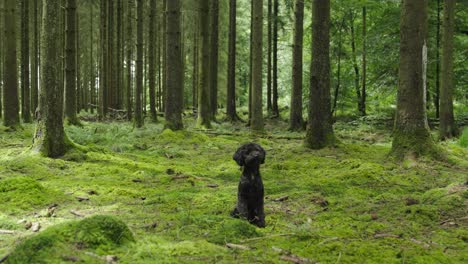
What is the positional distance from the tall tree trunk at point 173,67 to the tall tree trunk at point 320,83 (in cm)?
536

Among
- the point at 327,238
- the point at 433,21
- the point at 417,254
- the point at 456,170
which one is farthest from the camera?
the point at 433,21

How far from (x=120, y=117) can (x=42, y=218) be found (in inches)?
829

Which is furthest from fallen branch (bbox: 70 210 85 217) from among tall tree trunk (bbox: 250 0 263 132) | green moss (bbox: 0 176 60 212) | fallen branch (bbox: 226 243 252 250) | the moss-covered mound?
tall tree trunk (bbox: 250 0 263 132)

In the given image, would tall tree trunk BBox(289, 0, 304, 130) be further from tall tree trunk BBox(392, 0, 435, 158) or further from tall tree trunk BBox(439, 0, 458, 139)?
tall tree trunk BBox(392, 0, 435, 158)

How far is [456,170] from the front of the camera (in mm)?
7879

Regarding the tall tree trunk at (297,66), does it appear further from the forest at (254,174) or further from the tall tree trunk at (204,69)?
the tall tree trunk at (204,69)

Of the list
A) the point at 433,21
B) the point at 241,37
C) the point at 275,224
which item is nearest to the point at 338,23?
the point at 433,21

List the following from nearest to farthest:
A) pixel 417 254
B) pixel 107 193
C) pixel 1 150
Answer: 1. pixel 417 254
2. pixel 107 193
3. pixel 1 150

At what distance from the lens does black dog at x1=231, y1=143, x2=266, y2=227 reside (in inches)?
Result: 170

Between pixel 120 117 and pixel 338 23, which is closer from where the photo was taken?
pixel 338 23

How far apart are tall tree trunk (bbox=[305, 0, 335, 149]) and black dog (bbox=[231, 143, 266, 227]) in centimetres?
640

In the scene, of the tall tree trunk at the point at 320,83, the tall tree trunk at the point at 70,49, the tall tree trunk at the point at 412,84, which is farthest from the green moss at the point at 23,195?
the tall tree trunk at the point at 70,49

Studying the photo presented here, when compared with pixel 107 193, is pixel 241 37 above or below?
above

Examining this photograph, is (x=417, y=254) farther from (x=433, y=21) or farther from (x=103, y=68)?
(x=103, y=68)
